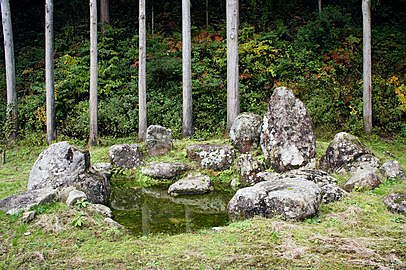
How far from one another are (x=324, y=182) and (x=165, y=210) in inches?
133

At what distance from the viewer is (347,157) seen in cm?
922

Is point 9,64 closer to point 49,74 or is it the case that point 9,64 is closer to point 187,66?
point 49,74

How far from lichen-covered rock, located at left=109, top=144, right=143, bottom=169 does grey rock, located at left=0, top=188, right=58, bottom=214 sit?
3669 millimetres

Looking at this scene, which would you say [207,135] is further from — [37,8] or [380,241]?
[37,8]

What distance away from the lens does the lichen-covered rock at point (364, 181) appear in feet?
26.6

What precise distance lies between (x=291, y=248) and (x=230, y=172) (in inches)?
197

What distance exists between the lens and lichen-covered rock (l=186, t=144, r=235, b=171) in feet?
Answer: 34.8

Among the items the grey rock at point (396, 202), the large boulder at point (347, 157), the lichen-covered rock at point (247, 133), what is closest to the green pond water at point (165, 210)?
the lichen-covered rock at point (247, 133)

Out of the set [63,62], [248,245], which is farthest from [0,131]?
[248,245]

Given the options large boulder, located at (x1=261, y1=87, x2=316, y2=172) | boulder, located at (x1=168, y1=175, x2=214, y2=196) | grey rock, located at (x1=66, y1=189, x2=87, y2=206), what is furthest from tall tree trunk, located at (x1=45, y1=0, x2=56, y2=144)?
large boulder, located at (x1=261, y1=87, x2=316, y2=172)

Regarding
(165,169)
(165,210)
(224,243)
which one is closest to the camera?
(224,243)

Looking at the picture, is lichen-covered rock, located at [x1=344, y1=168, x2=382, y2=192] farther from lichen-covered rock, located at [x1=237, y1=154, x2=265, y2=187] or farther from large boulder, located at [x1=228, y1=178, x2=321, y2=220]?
lichen-covered rock, located at [x1=237, y1=154, x2=265, y2=187]

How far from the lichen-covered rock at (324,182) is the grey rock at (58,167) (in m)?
4.58

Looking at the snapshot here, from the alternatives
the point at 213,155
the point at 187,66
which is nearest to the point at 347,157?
the point at 213,155
